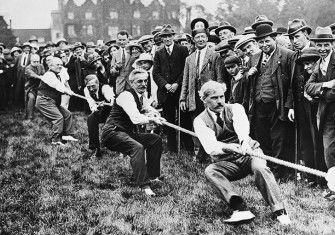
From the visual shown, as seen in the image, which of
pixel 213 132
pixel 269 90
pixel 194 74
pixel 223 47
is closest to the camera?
pixel 213 132

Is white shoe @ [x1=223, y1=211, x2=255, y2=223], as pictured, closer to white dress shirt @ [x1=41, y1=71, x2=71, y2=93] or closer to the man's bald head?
A: white dress shirt @ [x1=41, y1=71, x2=71, y2=93]

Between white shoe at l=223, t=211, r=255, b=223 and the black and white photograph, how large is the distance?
0.04 feet

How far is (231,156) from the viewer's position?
5.46m

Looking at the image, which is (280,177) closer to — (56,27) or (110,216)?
(110,216)

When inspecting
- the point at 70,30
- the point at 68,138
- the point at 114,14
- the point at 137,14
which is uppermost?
the point at 114,14

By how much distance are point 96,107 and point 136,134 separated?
2.16 m

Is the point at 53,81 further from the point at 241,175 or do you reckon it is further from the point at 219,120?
the point at 241,175

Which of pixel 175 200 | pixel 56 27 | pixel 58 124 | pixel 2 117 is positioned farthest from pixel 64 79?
pixel 56 27

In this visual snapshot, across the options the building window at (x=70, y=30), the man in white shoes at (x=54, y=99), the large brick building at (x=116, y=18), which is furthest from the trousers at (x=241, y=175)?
the building window at (x=70, y=30)

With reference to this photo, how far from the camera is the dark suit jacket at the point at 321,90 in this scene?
5742 mm

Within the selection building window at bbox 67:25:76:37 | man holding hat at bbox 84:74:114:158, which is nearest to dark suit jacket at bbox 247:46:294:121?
man holding hat at bbox 84:74:114:158

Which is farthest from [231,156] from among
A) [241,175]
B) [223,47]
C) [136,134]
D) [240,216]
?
[223,47]

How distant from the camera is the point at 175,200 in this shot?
591cm

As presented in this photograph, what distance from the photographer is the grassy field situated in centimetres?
489
